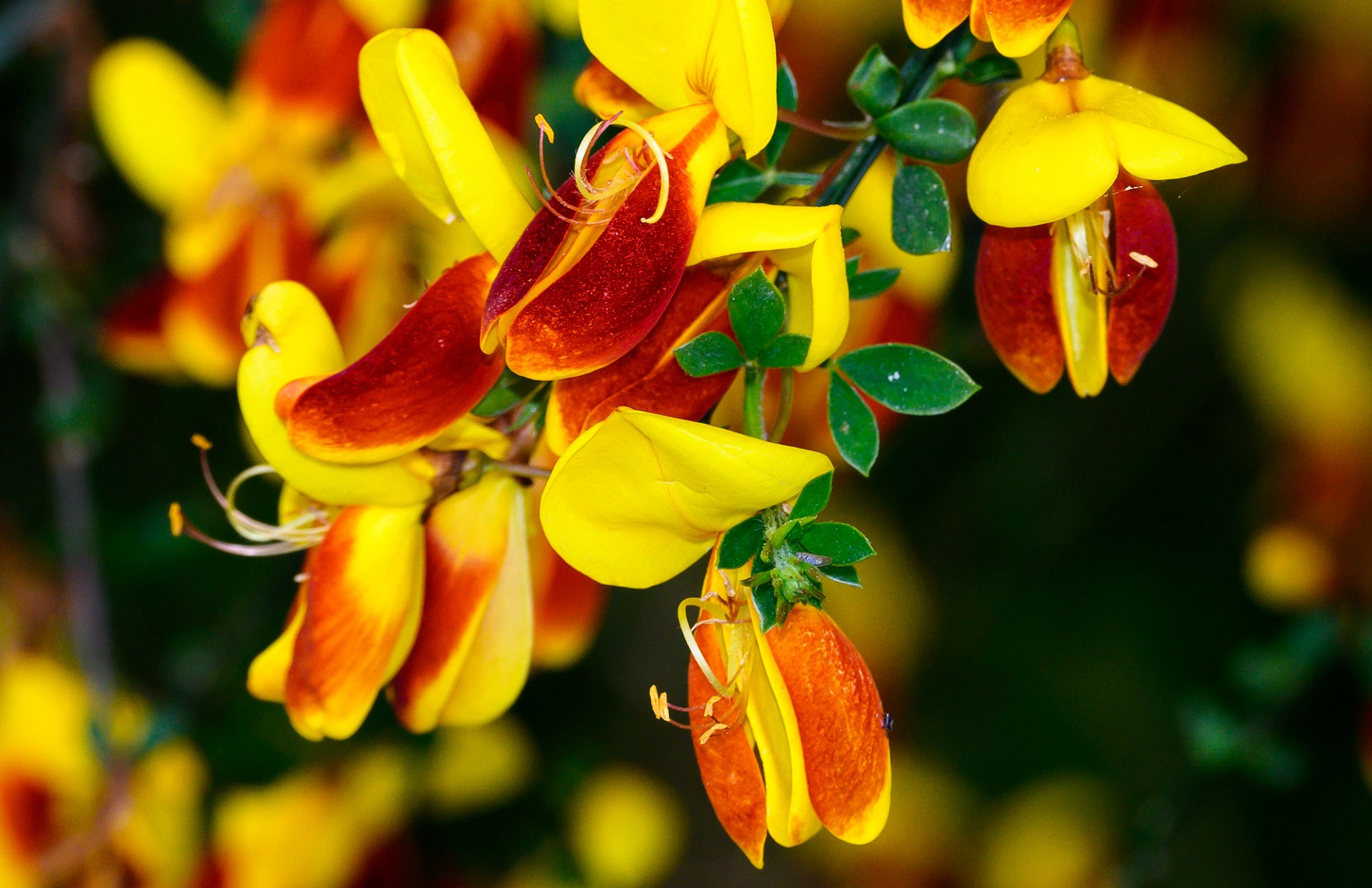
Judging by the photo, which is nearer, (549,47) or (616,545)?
(616,545)

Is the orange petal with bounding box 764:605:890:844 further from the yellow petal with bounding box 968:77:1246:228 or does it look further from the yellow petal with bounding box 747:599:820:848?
the yellow petal with bounding box 968:77:1246:228

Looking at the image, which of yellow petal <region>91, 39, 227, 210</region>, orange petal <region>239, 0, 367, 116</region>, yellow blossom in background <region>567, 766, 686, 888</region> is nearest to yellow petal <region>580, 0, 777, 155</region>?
orange petal <region>239, 0, 367, 116</region>

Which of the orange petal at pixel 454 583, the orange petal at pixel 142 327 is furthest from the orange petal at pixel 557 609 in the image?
the orange petal at pixel 142 327

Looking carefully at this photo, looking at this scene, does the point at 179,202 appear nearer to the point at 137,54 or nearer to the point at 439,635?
the point at 137,54

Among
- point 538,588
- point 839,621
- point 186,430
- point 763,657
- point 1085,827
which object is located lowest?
point 1085,827

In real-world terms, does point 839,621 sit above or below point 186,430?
below

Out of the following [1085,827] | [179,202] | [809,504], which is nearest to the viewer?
[809,504]

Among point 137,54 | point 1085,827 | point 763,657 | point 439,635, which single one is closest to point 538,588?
point 439,635
